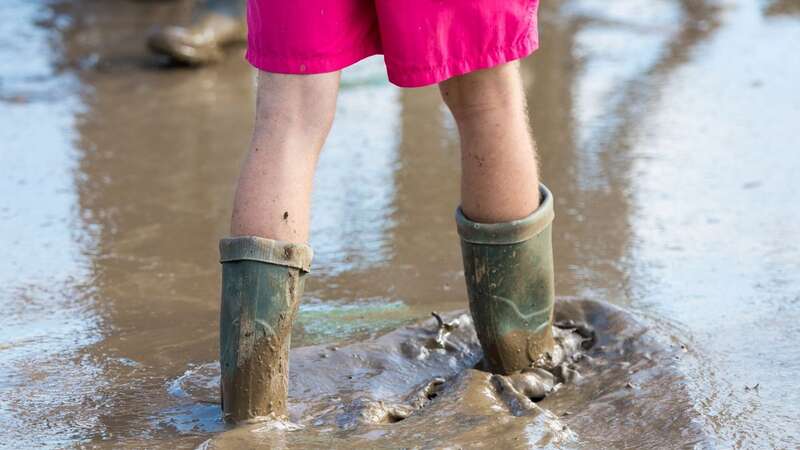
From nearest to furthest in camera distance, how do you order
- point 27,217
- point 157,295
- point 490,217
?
point 490,217
point 157,295
point 27,217

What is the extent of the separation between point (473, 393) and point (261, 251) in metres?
0.44

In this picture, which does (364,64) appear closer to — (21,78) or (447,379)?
(21,78)

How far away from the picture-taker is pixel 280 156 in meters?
1.76

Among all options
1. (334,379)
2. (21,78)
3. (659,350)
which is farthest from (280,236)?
(21,78)

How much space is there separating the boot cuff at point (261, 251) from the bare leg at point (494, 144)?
369mm

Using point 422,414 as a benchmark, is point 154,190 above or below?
above

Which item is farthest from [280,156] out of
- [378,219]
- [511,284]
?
[378,219]

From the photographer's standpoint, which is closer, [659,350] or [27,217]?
[659,350]

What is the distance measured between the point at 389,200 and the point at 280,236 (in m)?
1.39

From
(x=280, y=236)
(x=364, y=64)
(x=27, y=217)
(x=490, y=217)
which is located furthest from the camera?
(x=364, y=64)

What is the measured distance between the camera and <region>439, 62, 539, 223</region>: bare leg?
192cm

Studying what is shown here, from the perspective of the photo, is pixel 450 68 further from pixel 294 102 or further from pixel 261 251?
pixel 261 251

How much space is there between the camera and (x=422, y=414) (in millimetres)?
1851

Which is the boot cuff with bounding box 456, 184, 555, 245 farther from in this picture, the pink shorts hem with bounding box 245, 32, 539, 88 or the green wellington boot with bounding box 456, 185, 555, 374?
the pink shorts hem with bounding box 245, 32, 539, 88
